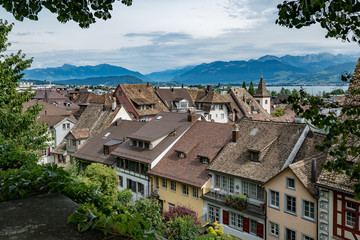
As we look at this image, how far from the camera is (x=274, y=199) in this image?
2419cm


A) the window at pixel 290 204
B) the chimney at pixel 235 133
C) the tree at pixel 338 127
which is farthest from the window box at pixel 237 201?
the tree at pixel 338 127

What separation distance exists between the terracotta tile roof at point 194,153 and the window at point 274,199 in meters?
6.16

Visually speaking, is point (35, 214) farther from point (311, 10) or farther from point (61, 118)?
point (61, 118)

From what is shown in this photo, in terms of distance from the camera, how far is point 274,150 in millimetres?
27391

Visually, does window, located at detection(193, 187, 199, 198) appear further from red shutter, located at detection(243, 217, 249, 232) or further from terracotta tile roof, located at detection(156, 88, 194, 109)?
terracotta tile roof, located at detection(156, 88, 194, 109)

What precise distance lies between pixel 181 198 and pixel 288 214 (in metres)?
10.2

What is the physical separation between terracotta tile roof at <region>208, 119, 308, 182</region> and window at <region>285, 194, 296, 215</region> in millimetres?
2086

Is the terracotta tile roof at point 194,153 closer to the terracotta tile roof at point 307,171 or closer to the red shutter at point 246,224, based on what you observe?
the red shutter at point 246,224

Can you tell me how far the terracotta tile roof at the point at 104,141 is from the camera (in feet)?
125

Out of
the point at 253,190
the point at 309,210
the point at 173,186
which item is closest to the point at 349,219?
the point at 309,210

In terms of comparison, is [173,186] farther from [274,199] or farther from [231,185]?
[274,199]

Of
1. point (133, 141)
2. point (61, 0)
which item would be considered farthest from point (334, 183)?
point (133, 141)

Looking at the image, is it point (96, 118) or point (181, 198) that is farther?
point (96, 118)

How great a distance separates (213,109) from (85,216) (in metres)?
63.5
